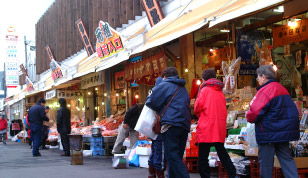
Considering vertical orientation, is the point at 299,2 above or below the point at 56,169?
above

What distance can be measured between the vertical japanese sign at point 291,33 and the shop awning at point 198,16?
9.64 feet

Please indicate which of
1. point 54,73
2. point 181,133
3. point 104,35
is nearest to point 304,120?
point 181,133

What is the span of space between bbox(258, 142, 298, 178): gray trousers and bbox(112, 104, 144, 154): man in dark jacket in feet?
16.5

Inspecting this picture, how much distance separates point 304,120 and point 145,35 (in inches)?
182

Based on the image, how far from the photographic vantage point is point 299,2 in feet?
31.7

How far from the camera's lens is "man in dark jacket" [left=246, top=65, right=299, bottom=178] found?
531 centimetres

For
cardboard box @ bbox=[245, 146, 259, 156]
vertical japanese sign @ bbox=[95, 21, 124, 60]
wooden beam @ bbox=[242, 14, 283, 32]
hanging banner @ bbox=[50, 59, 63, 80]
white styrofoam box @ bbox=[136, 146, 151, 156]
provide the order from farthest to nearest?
hanging banner @ bbox=[50, 59, 63, 80] → vertical japanese sign @ bbox=[95, 21, 124, 60] → wooden beam @ bbox=[242, 14, 283, 32] → white styrofoam box @ bbox=[136, 146, 151, 156] → cardboard box @ bbox=[245, 146, 259, 156]

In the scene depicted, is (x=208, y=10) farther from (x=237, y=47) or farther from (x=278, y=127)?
(x=237, y=47)

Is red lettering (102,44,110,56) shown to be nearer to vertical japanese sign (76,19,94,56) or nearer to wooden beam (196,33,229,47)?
wooden beam (196,33,229,47)

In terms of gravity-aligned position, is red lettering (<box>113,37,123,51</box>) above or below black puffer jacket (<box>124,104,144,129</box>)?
above

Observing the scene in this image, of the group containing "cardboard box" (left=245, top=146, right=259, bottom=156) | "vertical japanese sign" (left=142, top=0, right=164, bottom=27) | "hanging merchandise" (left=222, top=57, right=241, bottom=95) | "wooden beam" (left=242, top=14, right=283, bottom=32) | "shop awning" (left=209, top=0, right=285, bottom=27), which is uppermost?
"vertical japanese sign" (left=142, top=0, right=164, bottom=27)

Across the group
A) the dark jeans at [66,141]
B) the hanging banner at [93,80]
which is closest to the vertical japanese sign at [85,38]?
the hanging banner at [93,80]

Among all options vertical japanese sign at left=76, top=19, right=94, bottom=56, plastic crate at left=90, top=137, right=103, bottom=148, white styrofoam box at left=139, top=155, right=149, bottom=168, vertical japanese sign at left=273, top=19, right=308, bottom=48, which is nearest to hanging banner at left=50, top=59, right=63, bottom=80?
vertical japanese sign at left=76, top=19, right=94, bottom=56

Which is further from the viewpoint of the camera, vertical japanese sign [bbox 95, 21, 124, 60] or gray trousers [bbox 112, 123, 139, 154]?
vertical japanese sign [bbox 95, 21, 124, 60]
